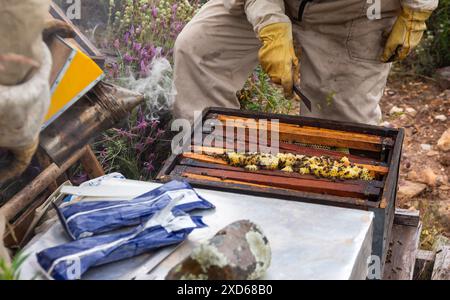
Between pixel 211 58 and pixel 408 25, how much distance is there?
116 centimetres

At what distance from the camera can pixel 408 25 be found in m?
3.70

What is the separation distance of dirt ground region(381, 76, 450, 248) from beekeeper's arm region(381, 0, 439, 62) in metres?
1.11

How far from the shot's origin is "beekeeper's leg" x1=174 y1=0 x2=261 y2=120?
3934 millimetres

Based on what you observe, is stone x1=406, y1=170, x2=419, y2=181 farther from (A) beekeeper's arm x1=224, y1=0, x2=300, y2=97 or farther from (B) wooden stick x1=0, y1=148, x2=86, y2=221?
(B) wooden stick x1=0, y1=148, x2=86, y2=221

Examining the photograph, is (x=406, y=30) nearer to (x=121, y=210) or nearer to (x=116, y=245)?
(x=121, y=210)

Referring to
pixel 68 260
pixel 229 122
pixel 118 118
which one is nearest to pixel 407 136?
pixel 229 122

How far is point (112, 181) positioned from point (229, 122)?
2.67 ft

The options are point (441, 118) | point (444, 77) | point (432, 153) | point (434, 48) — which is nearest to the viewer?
point (432, 153)

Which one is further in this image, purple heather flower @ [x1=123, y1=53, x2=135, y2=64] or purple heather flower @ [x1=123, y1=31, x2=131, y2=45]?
purple heather flower @ [x1=123, y1=31, x2=131, y2=45]

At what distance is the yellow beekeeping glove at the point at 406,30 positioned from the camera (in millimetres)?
3682

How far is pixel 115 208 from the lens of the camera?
232 centimetres

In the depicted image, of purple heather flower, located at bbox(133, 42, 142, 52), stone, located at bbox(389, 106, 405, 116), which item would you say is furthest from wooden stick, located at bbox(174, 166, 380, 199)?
stone, located at bbox(389, 106, 405, 116)

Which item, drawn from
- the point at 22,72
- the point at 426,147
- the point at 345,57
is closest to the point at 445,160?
Answer: the point at 426,147
